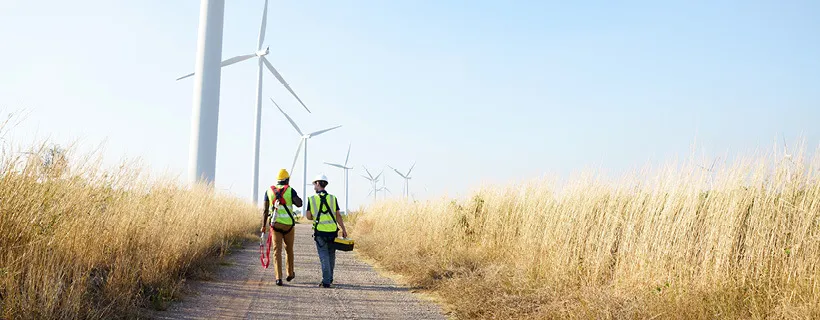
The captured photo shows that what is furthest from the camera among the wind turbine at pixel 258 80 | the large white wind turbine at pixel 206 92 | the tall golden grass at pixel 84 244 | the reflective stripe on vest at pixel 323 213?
the wind turbine at pixel 258 80

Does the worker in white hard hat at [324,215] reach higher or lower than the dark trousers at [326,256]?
higher

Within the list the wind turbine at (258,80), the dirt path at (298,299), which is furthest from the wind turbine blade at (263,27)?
the dirt path at (298,299)

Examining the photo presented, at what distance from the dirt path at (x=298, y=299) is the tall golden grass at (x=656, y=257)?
2.12 feet

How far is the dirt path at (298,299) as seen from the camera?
772 cm

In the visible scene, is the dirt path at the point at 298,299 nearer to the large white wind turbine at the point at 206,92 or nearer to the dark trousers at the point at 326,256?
the dark trousers at the point at 326,256

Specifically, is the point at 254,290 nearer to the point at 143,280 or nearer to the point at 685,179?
the point at 143,280

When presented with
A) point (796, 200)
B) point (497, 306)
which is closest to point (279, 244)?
point (497, 306)

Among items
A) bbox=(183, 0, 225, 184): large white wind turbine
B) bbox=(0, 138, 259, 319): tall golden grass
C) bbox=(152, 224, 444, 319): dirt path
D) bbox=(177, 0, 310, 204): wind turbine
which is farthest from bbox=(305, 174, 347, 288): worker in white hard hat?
bbox=(177, 0, 310, 204): wind turbine

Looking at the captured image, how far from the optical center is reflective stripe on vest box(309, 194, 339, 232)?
35.7ft

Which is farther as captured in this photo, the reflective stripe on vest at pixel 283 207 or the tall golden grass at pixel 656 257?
the reflective stripe on vest at pixel 283 207

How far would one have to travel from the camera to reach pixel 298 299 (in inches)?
355

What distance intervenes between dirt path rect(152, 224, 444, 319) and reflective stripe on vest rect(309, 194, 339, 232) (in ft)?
3.20

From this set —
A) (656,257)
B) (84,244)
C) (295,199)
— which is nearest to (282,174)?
(295,199)

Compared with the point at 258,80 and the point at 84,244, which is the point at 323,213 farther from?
the point at 258,80
